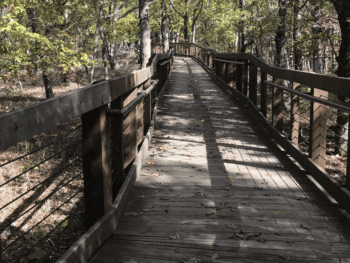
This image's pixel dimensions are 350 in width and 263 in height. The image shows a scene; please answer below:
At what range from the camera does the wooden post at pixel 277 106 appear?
7577 mm

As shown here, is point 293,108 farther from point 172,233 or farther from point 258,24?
point 258,24

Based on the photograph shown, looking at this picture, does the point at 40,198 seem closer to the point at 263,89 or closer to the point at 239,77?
the point at 263,89

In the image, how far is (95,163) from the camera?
342 centimetres

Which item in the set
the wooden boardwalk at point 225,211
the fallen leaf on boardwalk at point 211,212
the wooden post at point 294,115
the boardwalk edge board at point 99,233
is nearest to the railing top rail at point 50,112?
the boardwalk edge board at point 99,233

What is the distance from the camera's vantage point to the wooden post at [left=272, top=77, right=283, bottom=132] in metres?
7.58

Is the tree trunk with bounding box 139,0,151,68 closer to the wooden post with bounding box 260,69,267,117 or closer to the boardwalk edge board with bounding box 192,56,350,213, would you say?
the wooden post with bounding box 260,69,267,117

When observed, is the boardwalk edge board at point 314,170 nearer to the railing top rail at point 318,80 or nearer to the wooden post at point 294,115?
the wooden post at point 294,115

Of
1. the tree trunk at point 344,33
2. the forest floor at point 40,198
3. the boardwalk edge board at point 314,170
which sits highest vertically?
the tree trunk at point 344,33

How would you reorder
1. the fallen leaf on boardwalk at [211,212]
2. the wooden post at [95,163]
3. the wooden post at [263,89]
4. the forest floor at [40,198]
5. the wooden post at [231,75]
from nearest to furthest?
1. the wooden post at [95,163]
2. the fallen leaf on boardwalk at [211,212]
3. the forest floor at [40,198]
4. the wooden post at [263,89]
5. the wooden post at [231,75]

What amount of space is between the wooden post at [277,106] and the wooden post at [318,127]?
2.12m

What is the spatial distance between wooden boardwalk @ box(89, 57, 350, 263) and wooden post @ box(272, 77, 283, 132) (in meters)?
0.38

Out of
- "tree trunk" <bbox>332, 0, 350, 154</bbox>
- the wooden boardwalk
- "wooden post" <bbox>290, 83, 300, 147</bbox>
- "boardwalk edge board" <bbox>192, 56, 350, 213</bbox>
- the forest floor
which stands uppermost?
"tree trunk" <bbox>332, 0, 350, 154</bbox>

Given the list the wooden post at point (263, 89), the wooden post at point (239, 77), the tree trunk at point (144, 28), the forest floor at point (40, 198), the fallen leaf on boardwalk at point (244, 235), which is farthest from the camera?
the tree trunk at point (144, 28)

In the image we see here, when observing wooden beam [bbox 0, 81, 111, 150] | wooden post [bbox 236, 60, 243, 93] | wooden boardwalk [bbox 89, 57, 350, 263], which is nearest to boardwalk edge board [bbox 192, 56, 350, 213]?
wooden boardwalk [bbox 89, 57, 350, 263]
